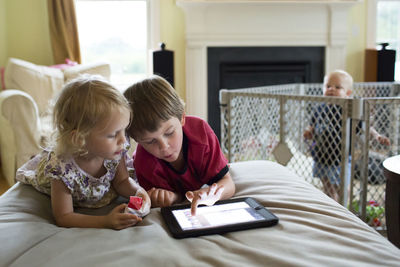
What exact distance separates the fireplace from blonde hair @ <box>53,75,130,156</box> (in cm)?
267

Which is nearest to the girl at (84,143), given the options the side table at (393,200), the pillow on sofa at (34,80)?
the side table at (393,200)

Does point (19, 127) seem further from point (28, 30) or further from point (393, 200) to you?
point (393, 200)

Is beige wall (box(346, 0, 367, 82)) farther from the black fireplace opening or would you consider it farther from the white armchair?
the white armchair

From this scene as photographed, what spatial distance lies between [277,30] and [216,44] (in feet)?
1.88

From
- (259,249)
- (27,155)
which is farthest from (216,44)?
(259,249)

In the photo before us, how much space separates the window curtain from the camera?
12.0 ft

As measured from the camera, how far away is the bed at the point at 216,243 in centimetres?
74

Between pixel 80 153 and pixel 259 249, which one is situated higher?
pixel 80 153

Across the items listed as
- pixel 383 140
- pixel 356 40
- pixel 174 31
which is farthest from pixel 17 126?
pixel 356 40

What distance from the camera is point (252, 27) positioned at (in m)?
3.64

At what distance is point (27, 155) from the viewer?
8.83 feet

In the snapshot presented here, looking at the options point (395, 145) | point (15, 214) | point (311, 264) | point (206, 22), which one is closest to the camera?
point (311, 264)

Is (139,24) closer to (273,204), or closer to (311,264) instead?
(273,204)

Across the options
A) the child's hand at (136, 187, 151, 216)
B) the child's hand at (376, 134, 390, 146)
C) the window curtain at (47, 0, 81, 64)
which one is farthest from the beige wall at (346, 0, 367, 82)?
the child's hand at (136, 187, 151, 216)
